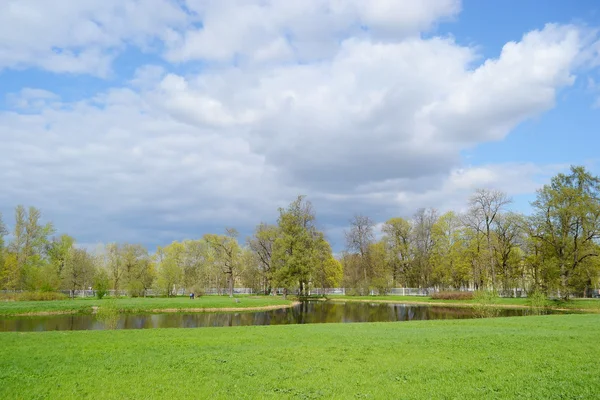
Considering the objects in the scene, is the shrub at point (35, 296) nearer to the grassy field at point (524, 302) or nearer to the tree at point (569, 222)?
the grassy field at point (524, 302)

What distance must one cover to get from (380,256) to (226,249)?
33.0 meters

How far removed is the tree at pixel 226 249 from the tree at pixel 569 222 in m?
54.5

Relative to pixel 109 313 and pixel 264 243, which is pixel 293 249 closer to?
pixel 264 243

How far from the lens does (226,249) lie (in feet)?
268

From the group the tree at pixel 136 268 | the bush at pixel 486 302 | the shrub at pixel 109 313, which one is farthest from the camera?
the tree at pixel 136 268

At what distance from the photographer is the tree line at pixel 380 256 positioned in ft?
157

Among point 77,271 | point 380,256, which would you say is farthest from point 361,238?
point 77,271

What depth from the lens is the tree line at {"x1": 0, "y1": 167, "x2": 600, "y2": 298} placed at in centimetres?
4791

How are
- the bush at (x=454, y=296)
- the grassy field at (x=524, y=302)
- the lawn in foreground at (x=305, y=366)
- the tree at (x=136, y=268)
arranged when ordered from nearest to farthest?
the lawn in foreground at (x=305, y=366)
the grassy field at (x=524, y=302)
the bush at (x=454, y=296)
the tree at (x=136, y=268)

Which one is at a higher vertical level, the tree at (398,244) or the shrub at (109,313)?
the tree at (398,244)

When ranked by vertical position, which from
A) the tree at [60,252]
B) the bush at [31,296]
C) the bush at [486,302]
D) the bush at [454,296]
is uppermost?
the tree at [60,252]

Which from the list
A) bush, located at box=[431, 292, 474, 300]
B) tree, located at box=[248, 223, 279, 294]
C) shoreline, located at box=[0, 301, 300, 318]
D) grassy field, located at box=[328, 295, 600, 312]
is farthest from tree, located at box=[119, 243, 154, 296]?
bush, located at box=[431, 292, 474, 300]

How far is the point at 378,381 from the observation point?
33.6 feet

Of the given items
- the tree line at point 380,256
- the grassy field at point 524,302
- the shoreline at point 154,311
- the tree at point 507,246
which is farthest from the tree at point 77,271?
the tree at point 507,246
